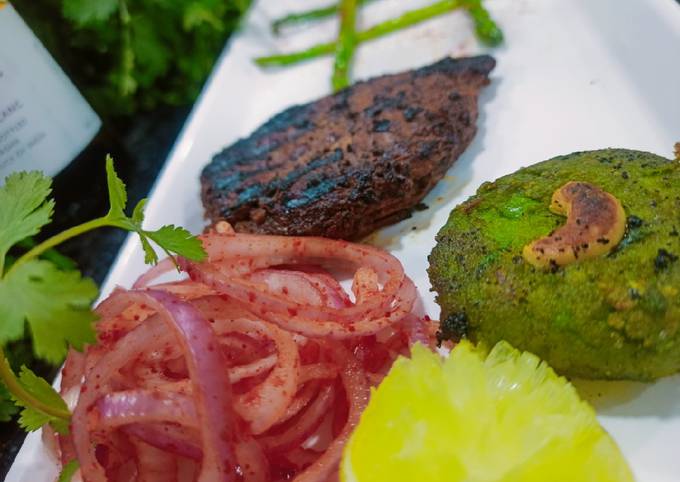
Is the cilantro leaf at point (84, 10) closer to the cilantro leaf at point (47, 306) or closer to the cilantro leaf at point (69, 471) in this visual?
the cilantro leaf at point (47, 306)

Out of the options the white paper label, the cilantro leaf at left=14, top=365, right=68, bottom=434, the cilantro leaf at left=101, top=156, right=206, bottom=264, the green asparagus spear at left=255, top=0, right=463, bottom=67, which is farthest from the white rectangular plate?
the cilantro leaf at left=101, top=156, right=206, bottom=264

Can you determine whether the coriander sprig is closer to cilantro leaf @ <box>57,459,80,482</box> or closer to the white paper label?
cilantro leaf @ <box>57,459,80,482</box>

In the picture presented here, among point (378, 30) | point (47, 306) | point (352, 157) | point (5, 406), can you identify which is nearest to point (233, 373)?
point (47, 306)

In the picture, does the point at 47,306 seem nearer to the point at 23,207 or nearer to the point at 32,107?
the point at 23,207

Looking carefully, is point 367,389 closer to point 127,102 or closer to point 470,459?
point 470,459

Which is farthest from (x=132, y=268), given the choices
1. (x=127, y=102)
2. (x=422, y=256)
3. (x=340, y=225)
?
(x=127, y=102)

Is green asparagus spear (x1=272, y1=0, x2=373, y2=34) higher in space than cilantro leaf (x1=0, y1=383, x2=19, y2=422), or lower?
higher
